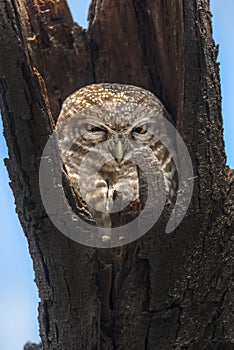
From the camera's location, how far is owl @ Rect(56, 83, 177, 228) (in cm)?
279

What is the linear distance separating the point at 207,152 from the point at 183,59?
13.2 inches

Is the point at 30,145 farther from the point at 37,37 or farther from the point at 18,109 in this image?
the point at 37,37

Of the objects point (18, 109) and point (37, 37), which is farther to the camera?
point (37, 37)

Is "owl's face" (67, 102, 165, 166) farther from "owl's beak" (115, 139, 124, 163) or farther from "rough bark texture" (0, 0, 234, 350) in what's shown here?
"rough bark texture" (0, 0, 234, 350)

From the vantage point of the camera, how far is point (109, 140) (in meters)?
2.82

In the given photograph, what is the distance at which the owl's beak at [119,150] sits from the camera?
2.76 m

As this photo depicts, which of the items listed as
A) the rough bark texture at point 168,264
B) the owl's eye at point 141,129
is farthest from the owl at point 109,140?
the rough bark texture at point 168,264

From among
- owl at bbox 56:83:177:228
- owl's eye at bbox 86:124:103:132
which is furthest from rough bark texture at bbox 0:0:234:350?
owl's eye at bbox 86:124:103:132

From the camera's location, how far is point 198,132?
2.34 m

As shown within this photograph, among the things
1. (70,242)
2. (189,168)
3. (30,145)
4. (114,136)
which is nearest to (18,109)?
(30,145)

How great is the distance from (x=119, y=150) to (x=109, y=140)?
0.08 meters

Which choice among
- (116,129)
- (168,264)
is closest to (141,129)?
(116,129)

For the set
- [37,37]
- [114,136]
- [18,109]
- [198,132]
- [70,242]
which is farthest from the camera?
[37,37]

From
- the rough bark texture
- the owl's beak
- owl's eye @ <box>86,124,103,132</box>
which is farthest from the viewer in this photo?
owl's eye @ <box>86,124,103,132</box>
